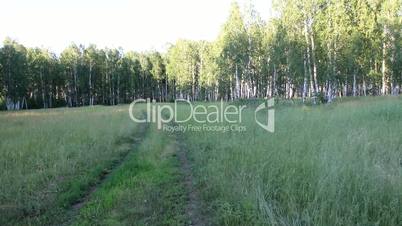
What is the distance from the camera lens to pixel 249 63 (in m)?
47.6

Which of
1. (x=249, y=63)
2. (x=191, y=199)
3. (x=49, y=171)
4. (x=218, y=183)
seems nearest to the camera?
(x=191, y=199)

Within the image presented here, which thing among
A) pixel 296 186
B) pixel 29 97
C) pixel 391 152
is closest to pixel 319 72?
pixel 391 152

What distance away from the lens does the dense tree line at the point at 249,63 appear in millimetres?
34094

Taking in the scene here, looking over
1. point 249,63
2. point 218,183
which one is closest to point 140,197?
point 218,183

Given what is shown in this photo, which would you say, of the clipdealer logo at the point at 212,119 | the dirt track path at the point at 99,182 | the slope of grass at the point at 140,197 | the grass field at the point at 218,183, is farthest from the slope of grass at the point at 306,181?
the clipdealer logo at the point at 212,119

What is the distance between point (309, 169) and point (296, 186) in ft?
2.79

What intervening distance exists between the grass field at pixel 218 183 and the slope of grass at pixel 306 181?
2 cm

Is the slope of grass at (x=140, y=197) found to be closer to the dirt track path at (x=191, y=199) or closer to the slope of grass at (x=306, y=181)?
the dirt track path at (x=191, y=199)

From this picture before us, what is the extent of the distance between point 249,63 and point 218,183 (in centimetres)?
4149

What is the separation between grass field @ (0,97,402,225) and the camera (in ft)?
17.9

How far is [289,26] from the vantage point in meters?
38.2

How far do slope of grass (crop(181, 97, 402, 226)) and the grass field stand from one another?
21 millimetres

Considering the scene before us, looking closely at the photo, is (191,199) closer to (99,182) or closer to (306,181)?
(306,181)

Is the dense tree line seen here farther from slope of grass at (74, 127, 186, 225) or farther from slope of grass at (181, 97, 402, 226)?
slope of grass at (74, 127, 186, 225)
